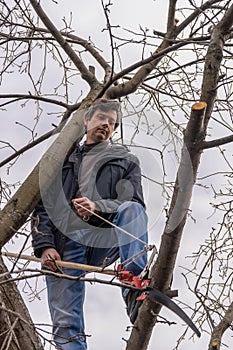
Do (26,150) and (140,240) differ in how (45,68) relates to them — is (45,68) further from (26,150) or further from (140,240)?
(140,240)

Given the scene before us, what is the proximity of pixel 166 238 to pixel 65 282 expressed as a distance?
768 mm

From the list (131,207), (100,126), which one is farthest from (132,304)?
(100,126)

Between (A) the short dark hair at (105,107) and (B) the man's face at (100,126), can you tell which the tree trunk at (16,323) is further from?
(A) the short dark hair at (105,107)

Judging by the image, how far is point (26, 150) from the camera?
4.62m

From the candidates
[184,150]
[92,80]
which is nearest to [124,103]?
[92,80]

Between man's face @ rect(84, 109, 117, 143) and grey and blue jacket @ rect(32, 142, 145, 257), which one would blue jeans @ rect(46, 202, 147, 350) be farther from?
man's face @ rect(84, 109, 117, 143)

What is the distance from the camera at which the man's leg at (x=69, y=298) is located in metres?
3.71

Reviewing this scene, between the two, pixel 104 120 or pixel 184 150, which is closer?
pixel 184 150

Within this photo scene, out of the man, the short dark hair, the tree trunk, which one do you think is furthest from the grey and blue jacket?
the tree trunk

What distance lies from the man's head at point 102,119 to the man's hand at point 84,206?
1.60 feet

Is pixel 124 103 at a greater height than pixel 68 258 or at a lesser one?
greater

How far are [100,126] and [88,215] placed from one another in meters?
0.60

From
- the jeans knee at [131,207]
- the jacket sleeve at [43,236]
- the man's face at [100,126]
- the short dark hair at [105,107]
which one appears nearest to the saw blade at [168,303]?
the jeans knee at [131,207]

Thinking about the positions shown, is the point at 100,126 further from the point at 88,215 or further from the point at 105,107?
the point at 88,215
